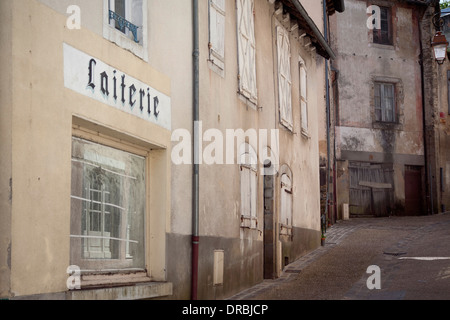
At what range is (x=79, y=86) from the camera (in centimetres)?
630

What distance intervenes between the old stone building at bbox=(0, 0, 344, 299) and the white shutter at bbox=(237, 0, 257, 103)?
0.03m

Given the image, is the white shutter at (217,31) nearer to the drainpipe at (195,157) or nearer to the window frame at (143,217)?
the drainpipe at (195,157)

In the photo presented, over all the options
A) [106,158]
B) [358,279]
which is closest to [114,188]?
[106,158]

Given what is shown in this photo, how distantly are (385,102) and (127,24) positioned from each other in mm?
20666

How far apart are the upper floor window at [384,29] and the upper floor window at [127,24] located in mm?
20648

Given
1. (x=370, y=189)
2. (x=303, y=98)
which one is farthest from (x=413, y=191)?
(x=303, y=98)

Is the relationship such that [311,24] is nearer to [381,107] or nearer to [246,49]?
[246,49]

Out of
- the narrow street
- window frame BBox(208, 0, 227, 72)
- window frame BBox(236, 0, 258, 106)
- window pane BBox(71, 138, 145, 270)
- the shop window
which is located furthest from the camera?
the shop window

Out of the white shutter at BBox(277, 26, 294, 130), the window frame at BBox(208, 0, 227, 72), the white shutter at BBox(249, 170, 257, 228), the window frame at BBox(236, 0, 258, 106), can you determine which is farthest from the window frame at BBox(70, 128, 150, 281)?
the white shutter at BBox(277, 26, 294, 130)

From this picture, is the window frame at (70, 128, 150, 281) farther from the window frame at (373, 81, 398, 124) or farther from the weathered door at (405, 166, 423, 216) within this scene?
the weathered door at (405, 166, 423, 216)

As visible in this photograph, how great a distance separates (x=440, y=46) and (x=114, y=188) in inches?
492

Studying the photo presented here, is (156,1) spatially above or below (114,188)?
above

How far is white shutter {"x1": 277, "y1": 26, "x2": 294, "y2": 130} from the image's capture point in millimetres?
13781
